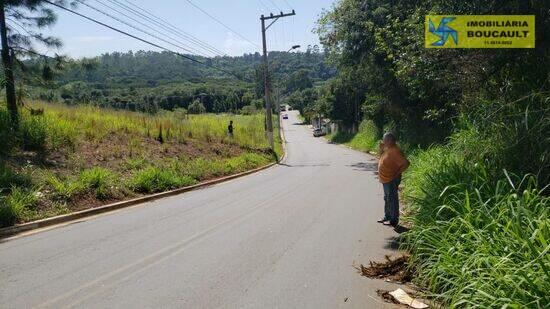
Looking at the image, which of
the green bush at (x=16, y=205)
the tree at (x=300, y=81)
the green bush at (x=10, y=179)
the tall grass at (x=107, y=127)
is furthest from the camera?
the tree at (x=300, y=81)

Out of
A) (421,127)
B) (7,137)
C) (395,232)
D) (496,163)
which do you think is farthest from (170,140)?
(496,163)

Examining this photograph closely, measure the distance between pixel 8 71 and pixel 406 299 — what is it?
44.0 ft

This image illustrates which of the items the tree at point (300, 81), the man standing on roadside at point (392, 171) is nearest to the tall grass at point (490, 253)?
the man standing on roadside at point (392, 171)

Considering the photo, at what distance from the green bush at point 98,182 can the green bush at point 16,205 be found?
1915 millimetres

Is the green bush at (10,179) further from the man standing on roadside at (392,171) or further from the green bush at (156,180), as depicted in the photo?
the man standing on roadside at (392,171)

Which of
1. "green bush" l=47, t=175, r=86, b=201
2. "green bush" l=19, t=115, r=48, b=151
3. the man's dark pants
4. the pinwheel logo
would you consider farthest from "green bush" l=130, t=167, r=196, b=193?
the pinwheel logo

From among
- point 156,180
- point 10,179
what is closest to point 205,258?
point 10,179

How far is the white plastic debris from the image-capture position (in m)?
5.07

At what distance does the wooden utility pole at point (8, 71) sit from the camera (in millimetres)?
14344

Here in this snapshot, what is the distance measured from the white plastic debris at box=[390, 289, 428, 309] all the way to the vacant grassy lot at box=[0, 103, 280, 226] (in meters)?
8.03

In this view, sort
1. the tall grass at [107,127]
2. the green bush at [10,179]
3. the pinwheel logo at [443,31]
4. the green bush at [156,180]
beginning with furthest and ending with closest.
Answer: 1. the tall grass at [107,127]
2. the green bush at [156,180]
3. the green bush at [10,179]
4. the pinwheel logo at [443,31]

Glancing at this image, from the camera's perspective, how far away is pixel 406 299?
5270 mm

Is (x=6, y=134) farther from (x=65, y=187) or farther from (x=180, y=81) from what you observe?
(x=180, y=81)

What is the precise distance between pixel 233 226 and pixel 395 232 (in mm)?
3022
